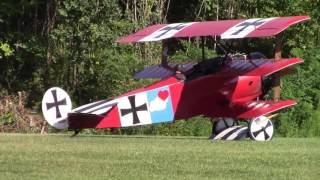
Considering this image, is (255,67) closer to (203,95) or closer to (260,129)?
(203,95)

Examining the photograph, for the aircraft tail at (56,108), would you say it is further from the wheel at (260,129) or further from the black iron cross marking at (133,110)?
the wheel at (260,129)

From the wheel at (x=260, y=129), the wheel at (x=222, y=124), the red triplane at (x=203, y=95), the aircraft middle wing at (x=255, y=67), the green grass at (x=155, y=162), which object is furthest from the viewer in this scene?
the wheel at (x=222, y=124)


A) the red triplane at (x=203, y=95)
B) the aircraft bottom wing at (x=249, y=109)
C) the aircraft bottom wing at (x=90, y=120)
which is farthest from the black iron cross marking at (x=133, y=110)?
the aircraft bottom wing at (x=249, y=109)

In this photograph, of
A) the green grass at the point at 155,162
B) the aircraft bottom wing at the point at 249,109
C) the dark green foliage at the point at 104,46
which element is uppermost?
the green grass at the point at 155,162

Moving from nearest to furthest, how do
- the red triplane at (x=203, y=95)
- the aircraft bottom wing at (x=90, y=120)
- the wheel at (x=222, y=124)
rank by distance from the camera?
1. the aircraft bottom wing at (x=90, y=120)
2. the red triplane at (x=203, y=95)
3. the wheel at (x=222, y=124)

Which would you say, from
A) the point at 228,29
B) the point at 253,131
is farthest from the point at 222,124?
the point at 228,29

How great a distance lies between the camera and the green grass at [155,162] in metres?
8.70

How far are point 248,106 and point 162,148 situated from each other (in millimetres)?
4143

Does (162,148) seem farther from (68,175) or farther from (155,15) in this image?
(155,15)

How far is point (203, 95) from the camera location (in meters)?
16.5

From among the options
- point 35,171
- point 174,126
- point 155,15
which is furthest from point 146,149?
point 155,15

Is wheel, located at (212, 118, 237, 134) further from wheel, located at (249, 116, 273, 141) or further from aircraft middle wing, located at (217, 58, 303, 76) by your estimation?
wheel, located at (249, 116, 273, 141)

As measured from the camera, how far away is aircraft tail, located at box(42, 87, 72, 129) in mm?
15070

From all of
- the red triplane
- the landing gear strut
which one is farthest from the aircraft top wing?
the landing gear strut
